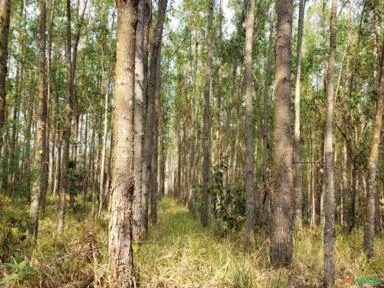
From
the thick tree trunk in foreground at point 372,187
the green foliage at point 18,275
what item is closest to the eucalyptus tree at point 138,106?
the green foliage at point 18,275

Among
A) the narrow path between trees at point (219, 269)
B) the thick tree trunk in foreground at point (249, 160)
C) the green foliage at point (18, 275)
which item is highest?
the thick tree trunk in foreground at point (249, 160)

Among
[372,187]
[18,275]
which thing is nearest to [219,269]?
[18,275]

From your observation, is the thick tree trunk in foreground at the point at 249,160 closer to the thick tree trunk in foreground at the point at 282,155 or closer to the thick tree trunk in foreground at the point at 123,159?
the thick tree trunk in foreground at the point at 282,155

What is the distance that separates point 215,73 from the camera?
63.8 ft

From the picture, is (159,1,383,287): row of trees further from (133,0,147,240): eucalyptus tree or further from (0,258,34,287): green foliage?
(0,258,34,287): green foliage

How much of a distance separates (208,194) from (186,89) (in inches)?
522

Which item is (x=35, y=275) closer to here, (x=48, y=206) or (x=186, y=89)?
(x=48, y=206)

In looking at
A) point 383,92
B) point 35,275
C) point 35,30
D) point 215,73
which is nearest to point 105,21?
point 35,30

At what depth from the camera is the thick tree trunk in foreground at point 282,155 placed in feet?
21.5

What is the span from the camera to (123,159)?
4.15 meters

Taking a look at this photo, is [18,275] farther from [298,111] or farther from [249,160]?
[298,111]

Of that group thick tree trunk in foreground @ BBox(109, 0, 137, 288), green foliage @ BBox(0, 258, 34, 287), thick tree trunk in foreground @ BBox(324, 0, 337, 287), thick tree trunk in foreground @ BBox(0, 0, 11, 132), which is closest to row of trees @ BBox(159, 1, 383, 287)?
thick tree trunk in foreground @ BBox(324, 0, 337, 287)

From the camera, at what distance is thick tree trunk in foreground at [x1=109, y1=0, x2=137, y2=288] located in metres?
4.05

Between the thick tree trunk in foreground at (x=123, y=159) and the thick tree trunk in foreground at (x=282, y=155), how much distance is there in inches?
128
